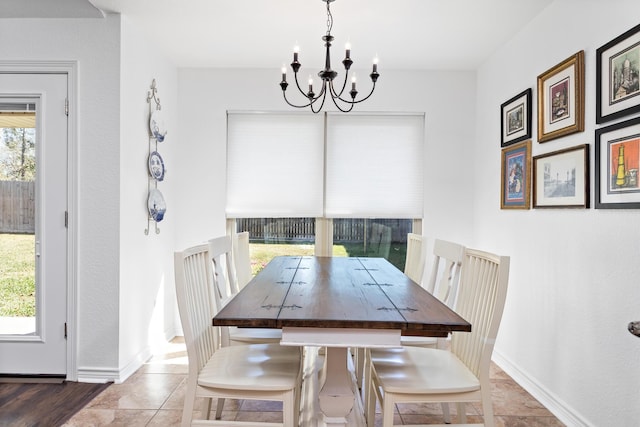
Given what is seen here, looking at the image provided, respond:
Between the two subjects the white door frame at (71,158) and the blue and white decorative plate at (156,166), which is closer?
the white door frame at (71,158)

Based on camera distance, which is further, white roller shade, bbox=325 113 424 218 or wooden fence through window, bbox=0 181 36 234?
white roller shade, bbox=325 113 424 218

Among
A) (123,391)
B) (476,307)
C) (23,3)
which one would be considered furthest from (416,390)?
(23,3)

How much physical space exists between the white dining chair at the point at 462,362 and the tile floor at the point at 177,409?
446 mm

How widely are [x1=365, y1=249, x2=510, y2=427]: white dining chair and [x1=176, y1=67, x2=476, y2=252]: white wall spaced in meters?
1.86

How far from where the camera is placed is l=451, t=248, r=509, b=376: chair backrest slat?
1.62m

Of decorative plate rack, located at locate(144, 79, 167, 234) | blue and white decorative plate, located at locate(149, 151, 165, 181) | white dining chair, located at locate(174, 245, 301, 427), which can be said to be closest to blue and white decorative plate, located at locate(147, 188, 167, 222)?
decorative plate rack, located at locate(144, 79, 167, 234)

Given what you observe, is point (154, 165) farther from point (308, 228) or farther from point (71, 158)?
point (308, 228)

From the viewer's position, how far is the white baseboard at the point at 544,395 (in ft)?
7.25

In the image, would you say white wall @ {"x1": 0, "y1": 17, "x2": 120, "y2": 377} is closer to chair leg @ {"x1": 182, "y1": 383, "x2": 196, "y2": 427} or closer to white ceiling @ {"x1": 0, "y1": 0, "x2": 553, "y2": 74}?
white ceiling @ {"x1": 0, "y1": 0, "x2": 553, "y2": 74}

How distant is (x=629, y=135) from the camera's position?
1864mm

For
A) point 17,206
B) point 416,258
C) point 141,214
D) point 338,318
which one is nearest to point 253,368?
point 338,318

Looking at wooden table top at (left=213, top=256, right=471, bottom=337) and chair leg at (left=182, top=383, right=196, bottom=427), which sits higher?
wooden table top at (left=213, top=256, right=471, bottom=337)

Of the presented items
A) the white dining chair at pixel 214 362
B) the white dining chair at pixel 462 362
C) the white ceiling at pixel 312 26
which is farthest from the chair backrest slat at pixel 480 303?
the white ceiling at pixel 312 26

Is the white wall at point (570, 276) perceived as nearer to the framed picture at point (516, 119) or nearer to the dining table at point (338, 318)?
the framed picture at point (516, 119)
